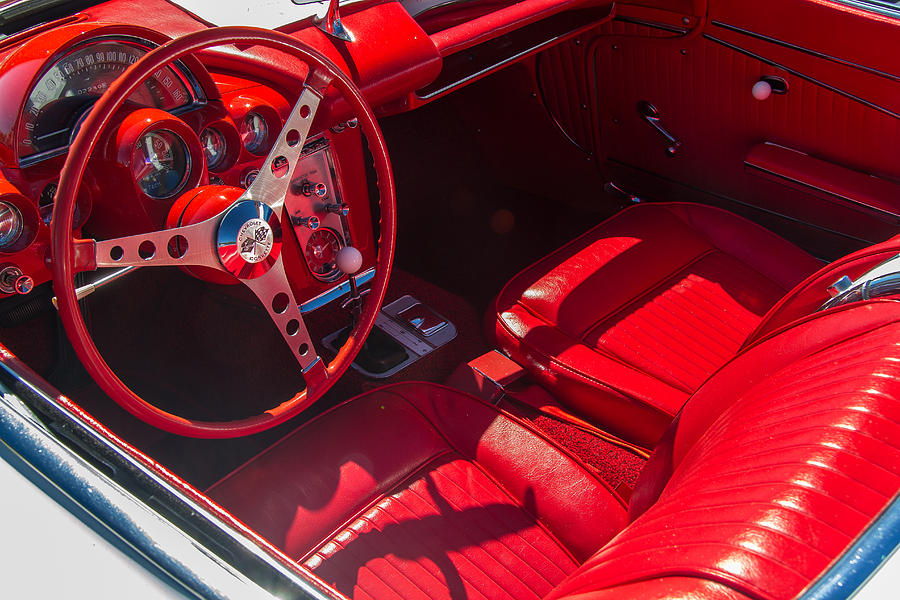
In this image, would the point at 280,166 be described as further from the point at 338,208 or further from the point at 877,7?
the point at 877,7

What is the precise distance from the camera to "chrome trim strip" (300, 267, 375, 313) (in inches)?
74.7

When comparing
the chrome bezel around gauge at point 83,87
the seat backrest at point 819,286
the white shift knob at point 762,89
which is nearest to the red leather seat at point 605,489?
the seat backrest at point 819,286

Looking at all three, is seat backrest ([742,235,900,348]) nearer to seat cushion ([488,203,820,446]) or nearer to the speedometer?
seat cushion ([488,203,820,446])

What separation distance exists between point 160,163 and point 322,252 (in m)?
0.62

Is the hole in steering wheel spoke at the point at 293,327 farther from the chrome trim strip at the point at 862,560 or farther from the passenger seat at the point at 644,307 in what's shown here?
the chrome trim strip at the point at 862,560

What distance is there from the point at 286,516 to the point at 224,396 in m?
0.79

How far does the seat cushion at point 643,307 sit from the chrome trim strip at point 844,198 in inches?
6.2

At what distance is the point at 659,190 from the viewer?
8.06 ft

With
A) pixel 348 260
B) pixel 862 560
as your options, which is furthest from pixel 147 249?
pixel 862 560

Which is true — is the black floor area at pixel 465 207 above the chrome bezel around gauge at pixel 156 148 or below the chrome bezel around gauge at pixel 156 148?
below

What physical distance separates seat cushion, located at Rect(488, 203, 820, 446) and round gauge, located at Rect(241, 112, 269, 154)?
2.29 ft

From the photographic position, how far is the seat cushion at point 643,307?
1.64 m

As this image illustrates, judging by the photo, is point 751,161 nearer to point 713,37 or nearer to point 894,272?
point 713,37

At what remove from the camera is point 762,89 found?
1958mm
